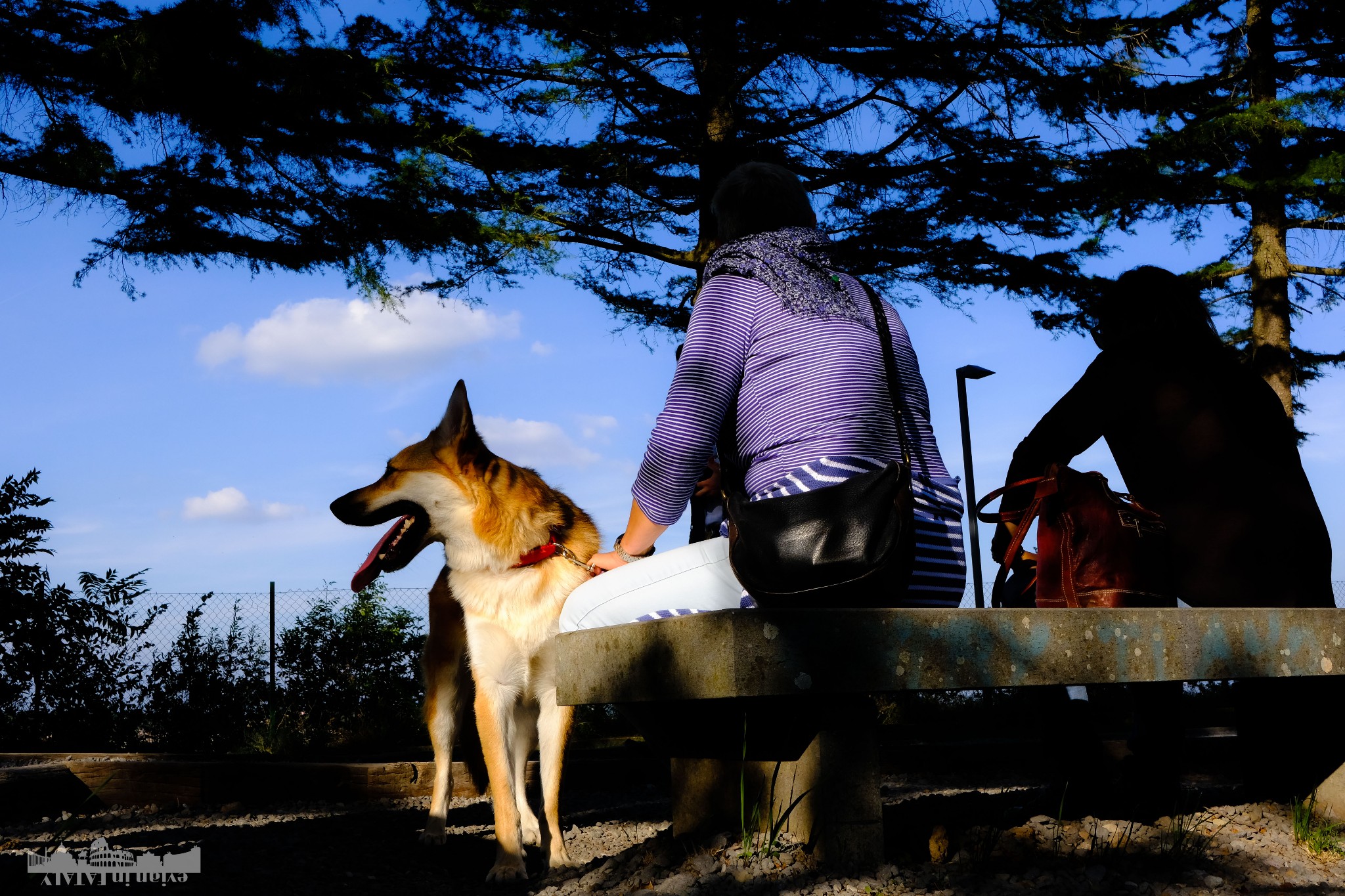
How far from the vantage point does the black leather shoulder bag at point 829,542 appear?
2311mm

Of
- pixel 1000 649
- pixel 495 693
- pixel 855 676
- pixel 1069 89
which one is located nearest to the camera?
pixel 855 676

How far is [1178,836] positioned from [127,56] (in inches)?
315

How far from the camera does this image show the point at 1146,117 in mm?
12828

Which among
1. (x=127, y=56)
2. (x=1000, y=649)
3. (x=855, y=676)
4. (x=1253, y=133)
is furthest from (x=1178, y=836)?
(x=1253, y=133)

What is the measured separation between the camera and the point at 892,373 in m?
2.73

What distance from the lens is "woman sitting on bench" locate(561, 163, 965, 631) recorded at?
2615 mm

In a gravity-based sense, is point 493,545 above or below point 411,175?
below

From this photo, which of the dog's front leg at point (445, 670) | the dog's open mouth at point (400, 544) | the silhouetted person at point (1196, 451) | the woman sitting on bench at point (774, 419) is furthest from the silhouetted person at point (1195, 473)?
the dog's front leg at point (445, 670)

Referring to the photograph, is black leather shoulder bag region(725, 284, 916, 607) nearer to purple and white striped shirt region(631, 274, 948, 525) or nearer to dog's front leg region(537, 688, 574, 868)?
purple and white striped shirt region(631, 274, 948, 525)

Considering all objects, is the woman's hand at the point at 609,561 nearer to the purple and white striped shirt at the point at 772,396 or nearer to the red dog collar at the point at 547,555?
the purple and white striped shirt at the point at 772,396

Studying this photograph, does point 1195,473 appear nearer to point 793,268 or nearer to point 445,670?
point 793,268

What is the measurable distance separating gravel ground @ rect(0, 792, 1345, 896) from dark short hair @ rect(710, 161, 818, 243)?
165 centimetres

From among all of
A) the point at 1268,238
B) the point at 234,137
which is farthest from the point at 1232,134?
the point at 234,137

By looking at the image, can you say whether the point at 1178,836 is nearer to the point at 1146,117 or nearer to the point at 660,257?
the point at 660,257
